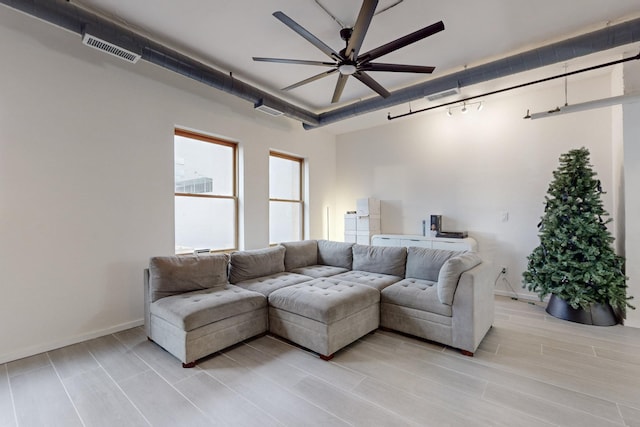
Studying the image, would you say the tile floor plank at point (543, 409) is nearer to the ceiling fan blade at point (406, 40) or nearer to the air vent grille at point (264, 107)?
the ceiling fan blade at point (406, 40)

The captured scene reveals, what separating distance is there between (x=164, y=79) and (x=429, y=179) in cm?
450

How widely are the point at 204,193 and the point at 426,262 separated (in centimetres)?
327

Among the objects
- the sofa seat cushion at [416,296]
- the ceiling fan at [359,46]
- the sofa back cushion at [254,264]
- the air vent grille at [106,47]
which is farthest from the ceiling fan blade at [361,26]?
the sofa back cushion at [254,264]

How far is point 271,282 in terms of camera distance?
3545 millimetres

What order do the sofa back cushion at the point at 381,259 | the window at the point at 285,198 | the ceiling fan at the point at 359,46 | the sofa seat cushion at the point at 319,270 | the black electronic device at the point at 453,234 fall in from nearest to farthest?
the ceiling fan at the point at 359,46 → the sofa back cushion at the point at 381,259 → the sofa seat cushion at the point at 319,270 → the black electronic device at the point at 453,234 → the window at the point at 285,198

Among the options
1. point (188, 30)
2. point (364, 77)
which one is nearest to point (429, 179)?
point (364, 77)

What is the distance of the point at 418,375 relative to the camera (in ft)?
7.68

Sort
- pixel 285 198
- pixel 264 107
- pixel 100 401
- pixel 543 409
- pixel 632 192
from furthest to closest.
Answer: pixel 285 198
pixel 264 107
pixel 632 192
pixel 100 401
pixel 543 409

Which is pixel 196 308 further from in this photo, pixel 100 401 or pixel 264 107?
pixel 264 107

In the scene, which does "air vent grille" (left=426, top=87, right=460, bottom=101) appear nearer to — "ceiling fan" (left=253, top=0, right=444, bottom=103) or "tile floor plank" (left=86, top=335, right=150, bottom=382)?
"ceiling fan" (left=253, top=0, right=444, bottom=103)

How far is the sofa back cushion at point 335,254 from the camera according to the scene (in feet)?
14.4

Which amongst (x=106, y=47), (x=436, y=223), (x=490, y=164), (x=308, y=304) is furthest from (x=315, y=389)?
(x=490, y=164)

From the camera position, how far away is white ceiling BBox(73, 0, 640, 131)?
2609 millimetres

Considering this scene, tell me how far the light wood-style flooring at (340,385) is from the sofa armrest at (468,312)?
0.14m
